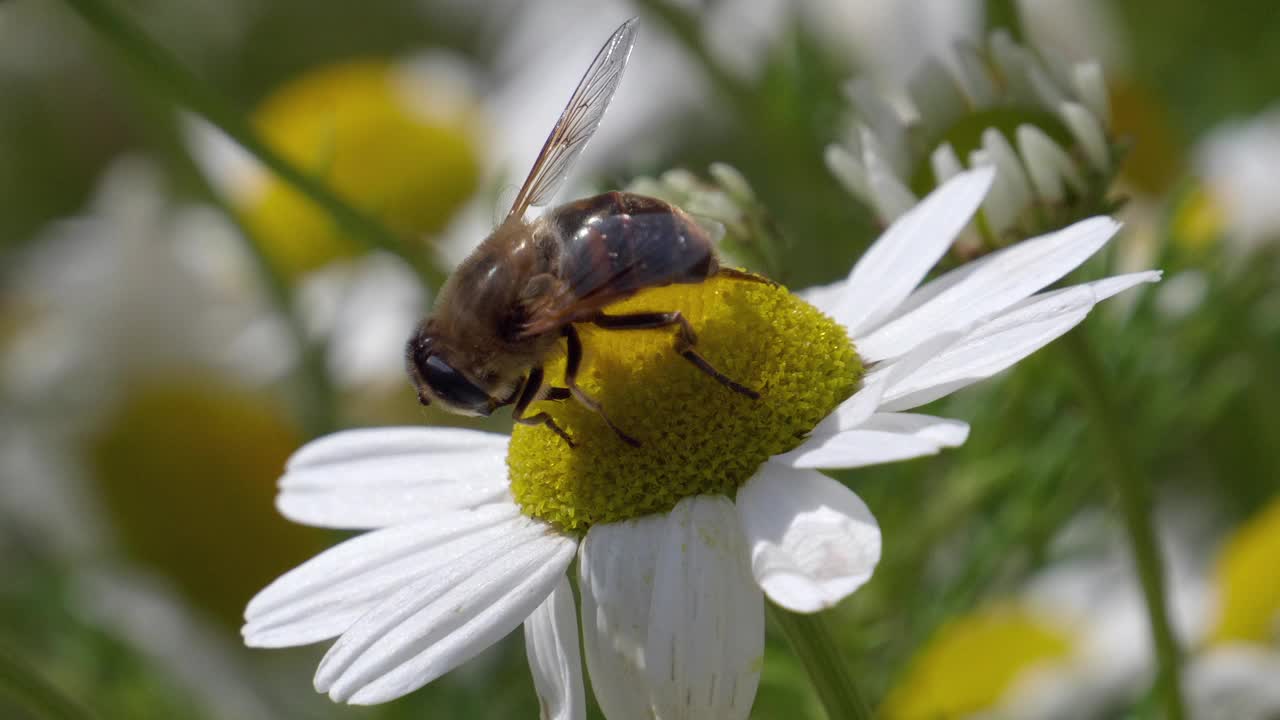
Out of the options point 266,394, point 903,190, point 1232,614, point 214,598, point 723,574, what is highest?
point 266,394

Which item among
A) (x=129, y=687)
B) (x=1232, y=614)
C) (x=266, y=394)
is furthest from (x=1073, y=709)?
(x=266, y=394)

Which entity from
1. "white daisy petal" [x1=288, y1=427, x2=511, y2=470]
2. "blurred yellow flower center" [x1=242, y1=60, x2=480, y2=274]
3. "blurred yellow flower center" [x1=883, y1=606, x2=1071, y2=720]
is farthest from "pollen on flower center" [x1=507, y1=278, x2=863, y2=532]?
"blurred yellow flower center" [x1=242, y1=60, x2=480, y2=274]

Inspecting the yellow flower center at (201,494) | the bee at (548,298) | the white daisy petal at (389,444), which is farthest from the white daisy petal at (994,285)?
the yellow flower center at (201,494)

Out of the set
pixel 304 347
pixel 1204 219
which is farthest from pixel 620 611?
pixel 1204 219

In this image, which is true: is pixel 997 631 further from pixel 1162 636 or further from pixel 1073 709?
pixel 1162 636

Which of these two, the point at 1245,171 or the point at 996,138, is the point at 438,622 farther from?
the point at 1245,171

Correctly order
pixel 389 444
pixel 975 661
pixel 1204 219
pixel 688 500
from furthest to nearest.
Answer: pixel 1204 219 → pixel 975 661 → pixel 389 444 → pixel 688 500
